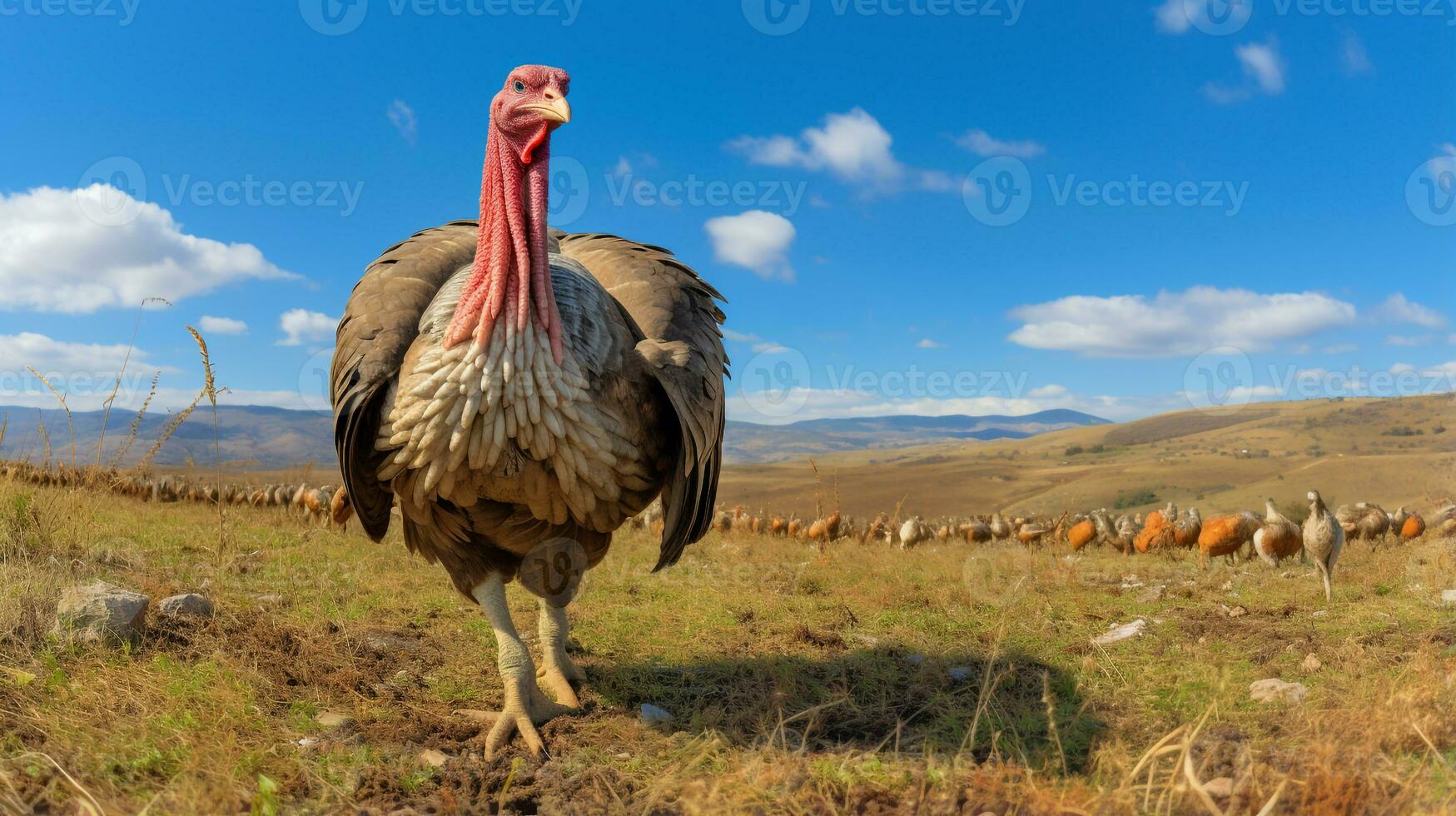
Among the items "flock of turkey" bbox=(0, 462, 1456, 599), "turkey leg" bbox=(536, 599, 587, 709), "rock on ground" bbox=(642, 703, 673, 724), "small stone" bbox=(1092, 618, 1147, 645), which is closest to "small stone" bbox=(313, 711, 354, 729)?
"turkey leg" bbox=(536, 599, 587, 709)

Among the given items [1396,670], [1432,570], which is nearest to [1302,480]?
[1432,570]

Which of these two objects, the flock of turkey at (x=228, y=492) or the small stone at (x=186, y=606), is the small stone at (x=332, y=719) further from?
the flock of turkey at (x=228, y=492)

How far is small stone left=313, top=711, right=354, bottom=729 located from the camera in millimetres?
4109

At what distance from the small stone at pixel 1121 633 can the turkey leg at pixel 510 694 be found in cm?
377

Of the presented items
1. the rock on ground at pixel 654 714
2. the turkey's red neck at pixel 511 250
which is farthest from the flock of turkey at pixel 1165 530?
the turkey's red neck at pixel 511 250

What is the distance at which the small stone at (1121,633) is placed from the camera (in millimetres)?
5750

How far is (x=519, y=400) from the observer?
352cm

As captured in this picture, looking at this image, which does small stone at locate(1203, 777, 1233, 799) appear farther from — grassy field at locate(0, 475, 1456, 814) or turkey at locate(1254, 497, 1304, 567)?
turkey at locate(1254, 497, 1304, 567)

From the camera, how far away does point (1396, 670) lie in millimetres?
4656

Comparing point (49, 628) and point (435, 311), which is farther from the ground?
point (435, 311)

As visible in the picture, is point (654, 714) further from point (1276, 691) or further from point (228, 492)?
point (228, 492)

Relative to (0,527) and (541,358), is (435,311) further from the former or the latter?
(0,527)

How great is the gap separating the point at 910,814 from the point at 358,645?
3844 mm

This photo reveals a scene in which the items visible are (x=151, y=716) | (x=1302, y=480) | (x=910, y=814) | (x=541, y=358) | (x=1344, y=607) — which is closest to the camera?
(x=910, y=814)
